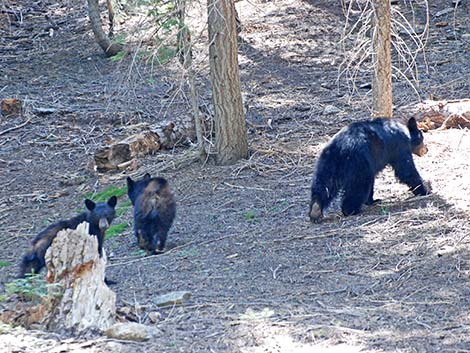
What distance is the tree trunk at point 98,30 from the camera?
2047cm

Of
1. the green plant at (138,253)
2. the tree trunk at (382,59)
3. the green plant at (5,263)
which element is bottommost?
the green plant at (5,263)

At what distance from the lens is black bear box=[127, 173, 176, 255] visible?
1045cm

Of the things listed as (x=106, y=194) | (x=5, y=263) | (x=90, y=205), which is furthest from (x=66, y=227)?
(x=106, y=194)

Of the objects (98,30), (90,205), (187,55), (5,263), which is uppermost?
(98,30)

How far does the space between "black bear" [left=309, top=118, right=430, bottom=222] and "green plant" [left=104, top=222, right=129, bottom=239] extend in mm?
3004

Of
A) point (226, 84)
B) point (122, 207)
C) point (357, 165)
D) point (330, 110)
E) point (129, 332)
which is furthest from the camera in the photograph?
point (330, 110)

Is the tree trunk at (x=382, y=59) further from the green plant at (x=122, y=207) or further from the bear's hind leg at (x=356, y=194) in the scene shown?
the green plant at (x=122, y=207)

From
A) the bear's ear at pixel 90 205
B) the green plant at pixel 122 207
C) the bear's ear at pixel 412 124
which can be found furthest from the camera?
the green plant at pixel 122 207

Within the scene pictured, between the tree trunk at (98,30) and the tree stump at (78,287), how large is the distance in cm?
1360

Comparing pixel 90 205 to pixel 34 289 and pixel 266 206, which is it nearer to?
pixel 266 206

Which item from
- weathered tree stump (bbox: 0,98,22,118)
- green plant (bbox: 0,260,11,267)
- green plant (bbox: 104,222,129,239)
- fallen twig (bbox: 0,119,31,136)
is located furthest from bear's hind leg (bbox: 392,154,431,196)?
weathered tree stump (bbox: 0,98,22,118)

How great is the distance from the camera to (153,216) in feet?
34.4

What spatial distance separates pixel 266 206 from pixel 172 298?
4.07 meters

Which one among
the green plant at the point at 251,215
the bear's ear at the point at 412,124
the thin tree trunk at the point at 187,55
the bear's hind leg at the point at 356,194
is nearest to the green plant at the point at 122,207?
the thin tree trunk at the point at 187,55
